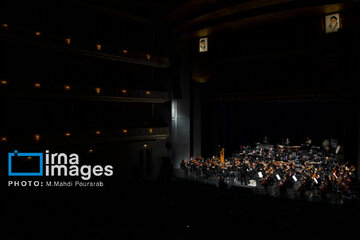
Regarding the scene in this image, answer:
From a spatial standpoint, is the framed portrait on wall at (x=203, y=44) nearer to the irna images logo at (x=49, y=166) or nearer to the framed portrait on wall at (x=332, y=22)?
the framed portrait on wall at (x=332, y=22)

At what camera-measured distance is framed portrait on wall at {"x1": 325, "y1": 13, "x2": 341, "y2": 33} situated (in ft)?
48.0

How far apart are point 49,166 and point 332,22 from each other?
1677cm

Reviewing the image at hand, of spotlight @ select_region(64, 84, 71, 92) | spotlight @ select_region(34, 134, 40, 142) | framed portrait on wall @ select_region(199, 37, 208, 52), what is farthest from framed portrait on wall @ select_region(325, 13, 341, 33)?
spotlight @ select_region(34, 134, 40, 142)

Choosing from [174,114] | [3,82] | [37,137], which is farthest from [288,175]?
[3,82]

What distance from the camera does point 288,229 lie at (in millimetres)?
9031

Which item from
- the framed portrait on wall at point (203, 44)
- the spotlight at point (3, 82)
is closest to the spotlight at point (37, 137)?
the spotlight at point (3, 82)

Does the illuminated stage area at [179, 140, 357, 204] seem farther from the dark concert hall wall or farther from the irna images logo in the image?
the irna images logo

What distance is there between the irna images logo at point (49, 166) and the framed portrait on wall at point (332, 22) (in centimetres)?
1446

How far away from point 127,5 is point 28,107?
841cm

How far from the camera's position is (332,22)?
583 inches

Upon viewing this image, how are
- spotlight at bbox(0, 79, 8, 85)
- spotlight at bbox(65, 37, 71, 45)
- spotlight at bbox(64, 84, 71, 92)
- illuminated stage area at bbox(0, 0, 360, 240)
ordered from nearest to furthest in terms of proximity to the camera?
illuminated stage area at bbox(0, 0, 360, 240), spotlight at bbox(0, 79, 8, 85), spotlight at bbox(64, 84, 71, 92), spotlight at bbox(65, 37, 71, 45)

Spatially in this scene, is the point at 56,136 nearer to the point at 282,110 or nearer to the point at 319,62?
the point at 319,62

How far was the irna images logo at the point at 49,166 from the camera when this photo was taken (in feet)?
49.1

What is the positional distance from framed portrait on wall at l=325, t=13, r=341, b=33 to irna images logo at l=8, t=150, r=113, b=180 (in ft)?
47.4
